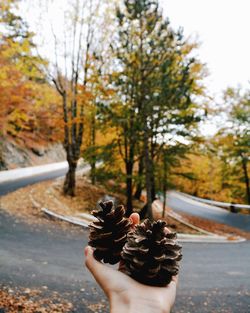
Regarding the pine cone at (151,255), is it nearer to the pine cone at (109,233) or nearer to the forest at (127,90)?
the pine cone at (109,233)

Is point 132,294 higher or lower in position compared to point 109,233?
lower

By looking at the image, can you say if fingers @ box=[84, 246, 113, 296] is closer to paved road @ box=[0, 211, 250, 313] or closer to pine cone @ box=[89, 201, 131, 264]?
pine cone @ box=[89, 201, 131, 264]

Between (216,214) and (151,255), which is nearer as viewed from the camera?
(151,255)

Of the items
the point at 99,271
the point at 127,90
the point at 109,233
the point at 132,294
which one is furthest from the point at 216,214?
the point at 132,294

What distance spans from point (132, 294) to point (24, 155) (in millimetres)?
28569

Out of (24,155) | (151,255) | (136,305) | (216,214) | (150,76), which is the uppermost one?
(150,76)

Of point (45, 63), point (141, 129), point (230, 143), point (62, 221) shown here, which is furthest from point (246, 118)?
point (62, 221)

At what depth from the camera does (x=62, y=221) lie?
38.1 feet

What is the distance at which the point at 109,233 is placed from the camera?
6.07 feet

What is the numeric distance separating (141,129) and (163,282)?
1118 cm

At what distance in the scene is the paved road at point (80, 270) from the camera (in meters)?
5.48

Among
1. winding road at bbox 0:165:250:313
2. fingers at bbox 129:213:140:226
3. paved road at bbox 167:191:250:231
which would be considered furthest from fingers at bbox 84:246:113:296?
paved road at bbox 167:191:250:231

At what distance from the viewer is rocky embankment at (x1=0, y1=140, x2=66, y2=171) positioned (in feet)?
82.3

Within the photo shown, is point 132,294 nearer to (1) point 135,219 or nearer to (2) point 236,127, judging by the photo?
(1) point 135,219
